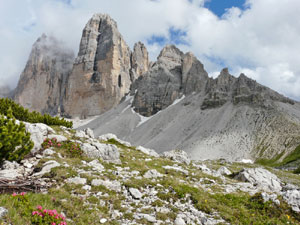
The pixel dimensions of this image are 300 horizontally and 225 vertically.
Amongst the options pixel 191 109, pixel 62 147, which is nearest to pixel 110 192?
pixel 62 147

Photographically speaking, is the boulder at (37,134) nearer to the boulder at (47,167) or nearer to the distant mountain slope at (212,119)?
the boulder at (47,167)

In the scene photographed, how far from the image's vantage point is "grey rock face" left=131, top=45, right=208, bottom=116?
470ft

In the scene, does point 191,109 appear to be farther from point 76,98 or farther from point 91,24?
point 91,24

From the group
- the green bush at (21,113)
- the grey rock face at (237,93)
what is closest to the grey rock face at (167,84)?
the grey rock face at (237,93)

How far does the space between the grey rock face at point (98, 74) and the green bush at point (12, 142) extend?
160m

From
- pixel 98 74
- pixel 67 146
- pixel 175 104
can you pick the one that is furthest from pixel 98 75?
pixel 67 146

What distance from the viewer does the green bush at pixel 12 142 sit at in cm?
1130

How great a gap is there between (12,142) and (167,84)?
14334cm

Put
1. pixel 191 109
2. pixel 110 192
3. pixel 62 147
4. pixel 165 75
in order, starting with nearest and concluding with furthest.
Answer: pixel 110 192 < pixel 62 147 < pixel 191 109 < pixel 165 75

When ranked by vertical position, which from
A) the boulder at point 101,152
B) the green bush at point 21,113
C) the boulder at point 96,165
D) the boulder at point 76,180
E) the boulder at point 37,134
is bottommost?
the boulder at point 76,180

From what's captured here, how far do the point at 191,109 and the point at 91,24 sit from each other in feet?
435

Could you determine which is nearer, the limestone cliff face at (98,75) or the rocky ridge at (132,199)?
the rocky ridge at (132,199)

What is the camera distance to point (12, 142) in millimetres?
11859

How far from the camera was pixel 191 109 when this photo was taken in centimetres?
11406
